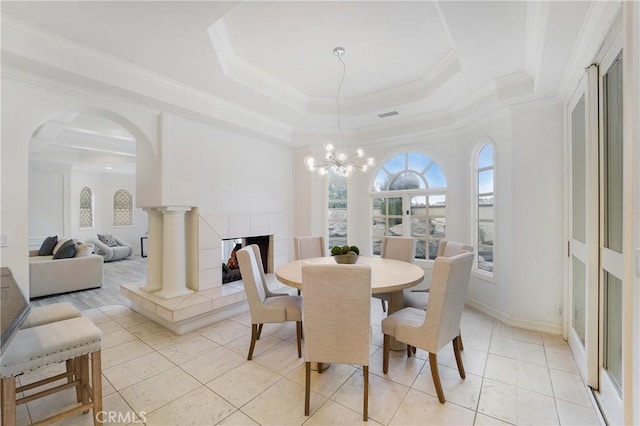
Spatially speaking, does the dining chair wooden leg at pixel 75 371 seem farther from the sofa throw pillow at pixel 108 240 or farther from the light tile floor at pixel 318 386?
the sofa throw pillow at pixel 108 240

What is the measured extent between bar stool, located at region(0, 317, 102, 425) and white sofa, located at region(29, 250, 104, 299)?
11.6 feet

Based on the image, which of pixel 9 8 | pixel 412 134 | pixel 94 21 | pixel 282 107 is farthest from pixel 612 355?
pixel 9 8

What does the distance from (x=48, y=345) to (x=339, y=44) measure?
307cm

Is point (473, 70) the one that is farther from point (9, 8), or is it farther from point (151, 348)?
point (151, 348)

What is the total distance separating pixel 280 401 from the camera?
1886mm

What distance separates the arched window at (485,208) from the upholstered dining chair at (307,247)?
84.3 inches

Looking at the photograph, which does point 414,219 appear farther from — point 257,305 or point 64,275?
point 64,275

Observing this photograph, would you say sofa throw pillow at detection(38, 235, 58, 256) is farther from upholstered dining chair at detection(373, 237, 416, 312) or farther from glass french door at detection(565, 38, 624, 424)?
glass french door at detection(565, 38, 624, 424)

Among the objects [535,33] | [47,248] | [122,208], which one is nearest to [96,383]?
[535,33]

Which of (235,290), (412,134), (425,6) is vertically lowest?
(235,290)

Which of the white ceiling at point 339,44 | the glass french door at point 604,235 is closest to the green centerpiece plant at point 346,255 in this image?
the glass french door at point 604,235

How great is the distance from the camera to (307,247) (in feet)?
12.0

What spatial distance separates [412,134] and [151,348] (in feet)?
14.1

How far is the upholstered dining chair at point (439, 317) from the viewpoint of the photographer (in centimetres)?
185
